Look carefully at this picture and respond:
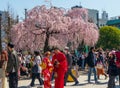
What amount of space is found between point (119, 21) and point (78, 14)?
55256mm

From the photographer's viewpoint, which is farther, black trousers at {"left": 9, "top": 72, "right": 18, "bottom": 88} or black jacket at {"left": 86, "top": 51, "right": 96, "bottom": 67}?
black jacket at {"left": 86, "top": 51, "right": 96, "bottom": 67}

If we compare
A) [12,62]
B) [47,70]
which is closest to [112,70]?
[47,70]

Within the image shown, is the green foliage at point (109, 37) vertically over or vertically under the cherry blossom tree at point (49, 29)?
under

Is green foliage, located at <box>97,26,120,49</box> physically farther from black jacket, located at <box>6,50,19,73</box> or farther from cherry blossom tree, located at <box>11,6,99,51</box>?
black jacket, located at <box>6,50,19,73</box>

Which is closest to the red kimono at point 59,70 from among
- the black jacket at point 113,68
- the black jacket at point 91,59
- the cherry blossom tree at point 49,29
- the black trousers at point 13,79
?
the black trousers at point 13,79

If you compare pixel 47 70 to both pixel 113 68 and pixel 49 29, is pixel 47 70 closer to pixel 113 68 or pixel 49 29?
pixel 113 68

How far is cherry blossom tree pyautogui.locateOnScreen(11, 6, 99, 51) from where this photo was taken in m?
35.7

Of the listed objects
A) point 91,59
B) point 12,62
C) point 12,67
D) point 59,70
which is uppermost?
point 12,62

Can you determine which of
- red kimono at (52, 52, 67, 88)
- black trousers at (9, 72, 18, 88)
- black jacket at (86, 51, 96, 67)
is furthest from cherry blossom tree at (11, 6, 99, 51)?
black trousers at (9, 72, 18, 88)

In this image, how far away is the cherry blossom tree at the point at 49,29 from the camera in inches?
1405

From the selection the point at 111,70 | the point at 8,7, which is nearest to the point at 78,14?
the point at 8,7

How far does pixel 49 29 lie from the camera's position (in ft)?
117

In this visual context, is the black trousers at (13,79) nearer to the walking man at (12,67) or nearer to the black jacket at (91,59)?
the walking man at (12,67)

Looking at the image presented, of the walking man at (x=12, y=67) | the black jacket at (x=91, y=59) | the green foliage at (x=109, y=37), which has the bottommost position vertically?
the green foliage at (x=109, y=37)
